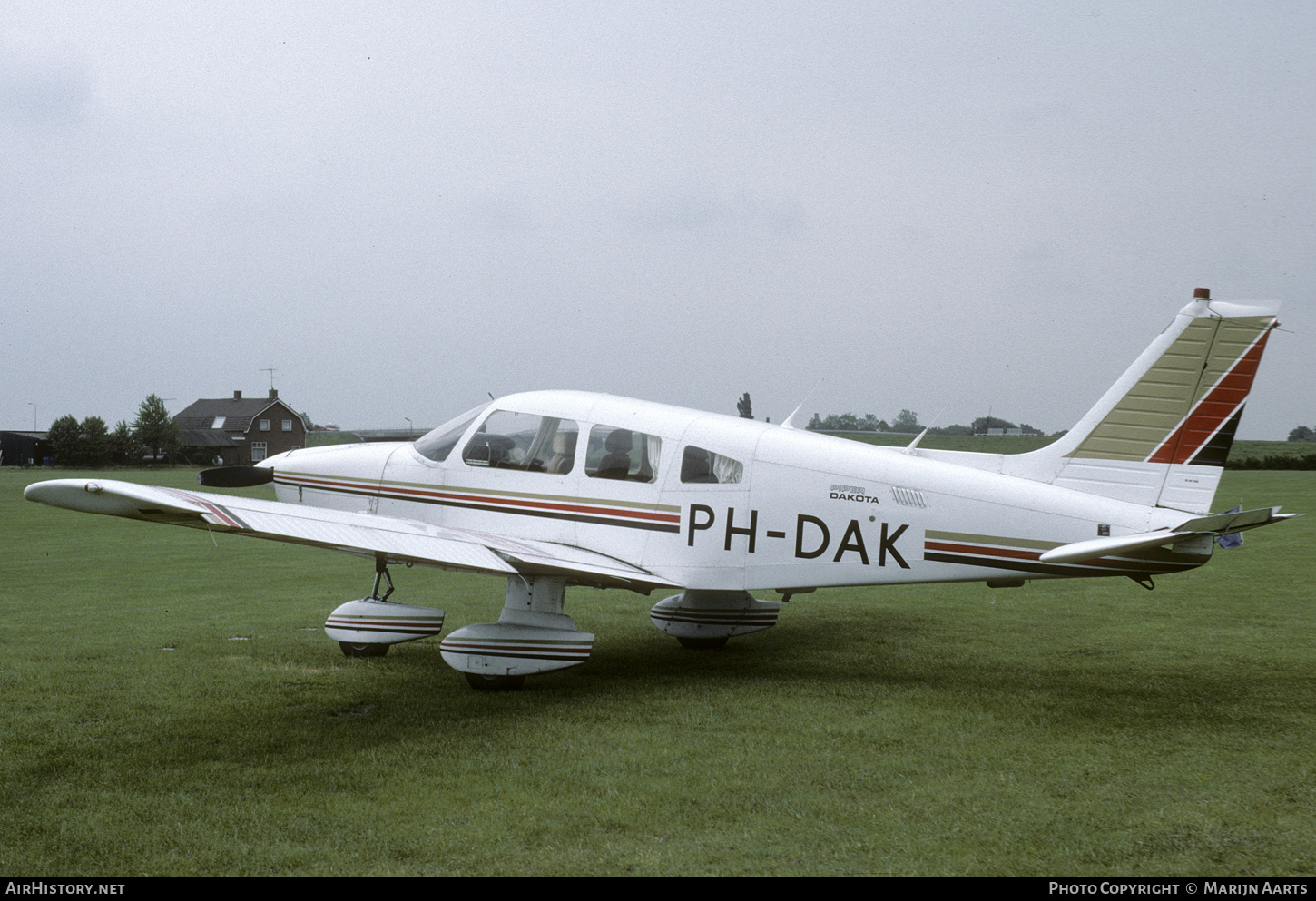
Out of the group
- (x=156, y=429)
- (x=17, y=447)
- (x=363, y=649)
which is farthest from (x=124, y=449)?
(x=363, y=649)

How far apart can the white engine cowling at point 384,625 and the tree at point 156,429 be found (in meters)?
59.2

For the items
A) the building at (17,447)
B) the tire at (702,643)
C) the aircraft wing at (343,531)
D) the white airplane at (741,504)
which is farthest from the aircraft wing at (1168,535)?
the building at (17,447)

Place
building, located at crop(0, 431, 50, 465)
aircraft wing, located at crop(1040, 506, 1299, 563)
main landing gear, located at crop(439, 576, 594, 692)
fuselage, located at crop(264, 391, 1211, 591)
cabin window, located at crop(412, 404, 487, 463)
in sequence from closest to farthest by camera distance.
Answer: aircraft wing, located at crop(1040, 506, 1299, 563), fuselage, located at crop(264, 391, 1211, 591), main landing gear, located at crop(439, 576, 594, 692), cabin window, located at crop(412, 404, 487, 463), building, located at crop(0, 431, 50, 465)

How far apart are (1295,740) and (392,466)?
23.8ft

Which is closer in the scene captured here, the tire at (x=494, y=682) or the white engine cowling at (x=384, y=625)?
the tire at (x=494, y=682)

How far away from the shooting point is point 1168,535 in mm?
6203

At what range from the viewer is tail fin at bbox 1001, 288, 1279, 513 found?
23.5 feet

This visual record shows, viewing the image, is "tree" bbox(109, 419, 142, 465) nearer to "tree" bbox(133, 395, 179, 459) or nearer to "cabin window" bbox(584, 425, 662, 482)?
"tree" bbox(133, 395, 179, 459)

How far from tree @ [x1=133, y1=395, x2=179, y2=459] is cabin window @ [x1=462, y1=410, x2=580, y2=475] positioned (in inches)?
2346

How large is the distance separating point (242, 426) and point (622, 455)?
223 ft

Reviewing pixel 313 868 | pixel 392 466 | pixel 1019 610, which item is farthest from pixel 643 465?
pixel 1019 610

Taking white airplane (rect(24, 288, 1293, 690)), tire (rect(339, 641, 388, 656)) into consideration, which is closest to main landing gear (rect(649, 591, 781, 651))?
white airplane (rect(24, 288, 1293, 690))

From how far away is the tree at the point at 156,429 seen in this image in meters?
62.9

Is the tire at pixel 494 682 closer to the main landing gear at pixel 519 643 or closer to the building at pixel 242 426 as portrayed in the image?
the main landing gear at pixel 519 643
